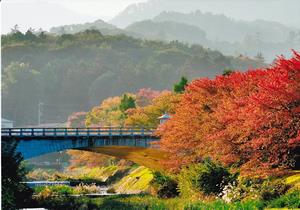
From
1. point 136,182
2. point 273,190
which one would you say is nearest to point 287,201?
point 273,190

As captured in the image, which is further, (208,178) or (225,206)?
(208,178)

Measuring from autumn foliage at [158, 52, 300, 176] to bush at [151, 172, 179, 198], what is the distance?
4.32ft

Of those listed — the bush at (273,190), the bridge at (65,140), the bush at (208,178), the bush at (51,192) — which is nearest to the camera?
the bush at (273,190)

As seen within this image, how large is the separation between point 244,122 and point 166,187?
585 inches

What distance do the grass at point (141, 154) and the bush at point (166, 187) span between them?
5.90 metres

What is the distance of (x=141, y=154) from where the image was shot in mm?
71750

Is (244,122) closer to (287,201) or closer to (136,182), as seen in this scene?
(287,201)

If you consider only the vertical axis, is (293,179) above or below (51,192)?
above

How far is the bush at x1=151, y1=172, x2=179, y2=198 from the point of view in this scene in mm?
57644

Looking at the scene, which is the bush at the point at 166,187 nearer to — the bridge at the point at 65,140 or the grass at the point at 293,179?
the bridge at the point at 65,140

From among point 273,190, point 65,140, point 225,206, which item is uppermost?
point 273,190

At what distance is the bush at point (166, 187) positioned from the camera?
57644 millimetres

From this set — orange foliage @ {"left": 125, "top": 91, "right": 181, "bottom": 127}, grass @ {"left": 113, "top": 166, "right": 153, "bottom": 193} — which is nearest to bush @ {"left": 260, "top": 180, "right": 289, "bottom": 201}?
grass @ {"left": 113, "top": 166, "right": 153, "bottom": 193}

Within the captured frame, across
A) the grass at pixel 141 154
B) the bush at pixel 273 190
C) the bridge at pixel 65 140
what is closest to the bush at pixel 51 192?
the bridge at pixel 65 140
